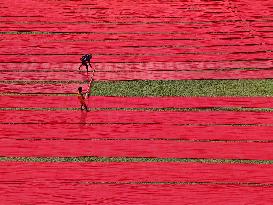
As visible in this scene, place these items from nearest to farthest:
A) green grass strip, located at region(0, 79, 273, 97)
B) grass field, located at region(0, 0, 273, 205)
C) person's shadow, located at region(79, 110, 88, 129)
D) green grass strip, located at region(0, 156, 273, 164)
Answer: grass field, located at region(0, 0, 273, 205)
green grass strip, located at region(0, 156, 273, 164)
person's shadow, located at region(79, 110, 88, 129)
green grass strip, located at region(0, 79, 273, 97)

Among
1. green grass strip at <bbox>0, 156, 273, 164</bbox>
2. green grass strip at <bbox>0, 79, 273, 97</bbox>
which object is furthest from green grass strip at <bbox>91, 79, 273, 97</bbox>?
green grass strip at <bbox>0, 156, 273, 164</bbox>

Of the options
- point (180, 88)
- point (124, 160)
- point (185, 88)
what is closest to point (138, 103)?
point (180, 88)

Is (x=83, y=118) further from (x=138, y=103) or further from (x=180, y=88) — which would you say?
(x=180, y=88)

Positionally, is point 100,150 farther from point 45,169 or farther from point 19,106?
point 19,106

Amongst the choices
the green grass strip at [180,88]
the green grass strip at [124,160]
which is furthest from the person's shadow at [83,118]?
the green grass strip at [124,160]

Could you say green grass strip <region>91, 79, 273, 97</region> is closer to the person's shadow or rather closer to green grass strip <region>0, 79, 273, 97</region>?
green grass strip <region>0, 79, 273, 97</region>
